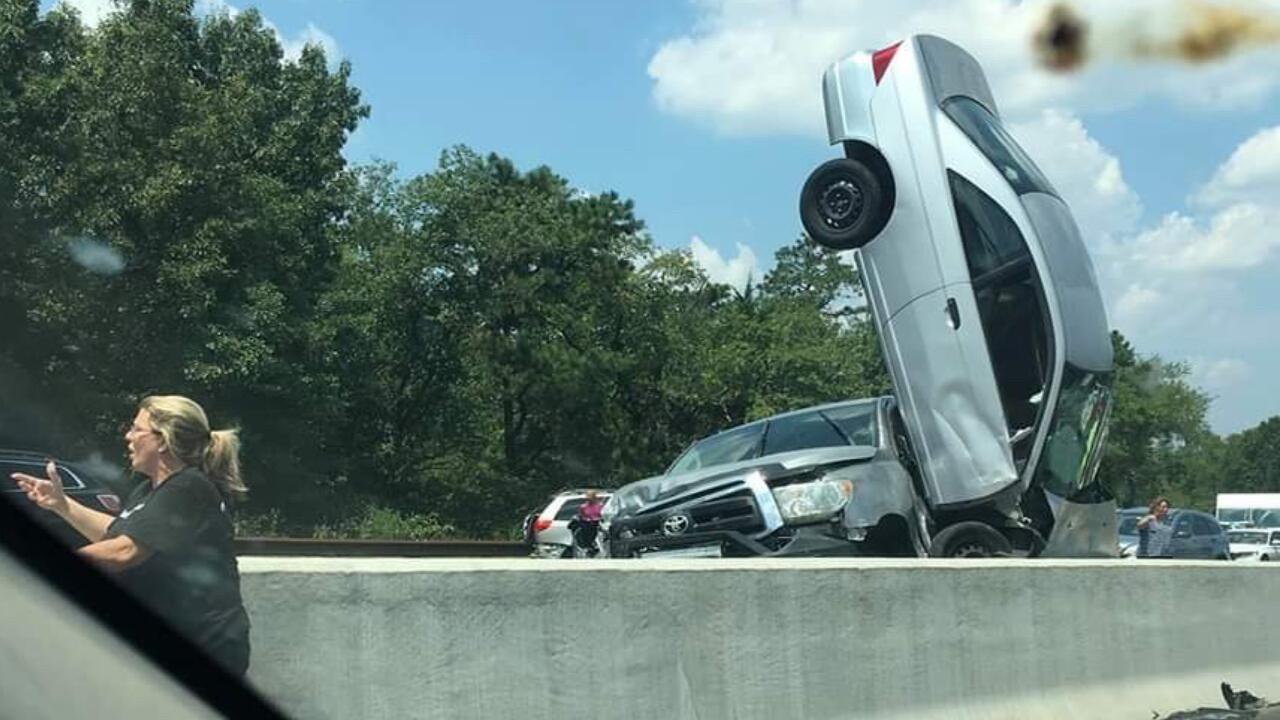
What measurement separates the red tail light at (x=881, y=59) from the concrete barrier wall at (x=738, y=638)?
438 centimetres

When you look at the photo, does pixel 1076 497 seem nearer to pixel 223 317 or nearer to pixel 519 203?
pixel 223 317

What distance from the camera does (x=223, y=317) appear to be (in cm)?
2870

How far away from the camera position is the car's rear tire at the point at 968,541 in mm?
10719

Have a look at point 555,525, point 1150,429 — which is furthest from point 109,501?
point 1150,429

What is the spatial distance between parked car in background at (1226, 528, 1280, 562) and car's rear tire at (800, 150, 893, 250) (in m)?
28.2

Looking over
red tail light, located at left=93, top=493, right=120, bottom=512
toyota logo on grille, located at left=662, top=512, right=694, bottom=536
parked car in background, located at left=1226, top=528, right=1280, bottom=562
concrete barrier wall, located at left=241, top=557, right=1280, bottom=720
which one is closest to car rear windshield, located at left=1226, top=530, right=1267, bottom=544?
parked car in background, located at left=1226, top=528, right=1280, bottom=562

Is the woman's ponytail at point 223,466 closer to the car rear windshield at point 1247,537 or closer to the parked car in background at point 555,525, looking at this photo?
the parked car in background at point 555,525

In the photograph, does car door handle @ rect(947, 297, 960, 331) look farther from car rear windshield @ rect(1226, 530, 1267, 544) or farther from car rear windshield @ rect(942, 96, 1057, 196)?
car rear windshield @ rect(1226, 530, 1267, 544)

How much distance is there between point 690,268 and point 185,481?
165 ft

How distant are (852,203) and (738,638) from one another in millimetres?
5509

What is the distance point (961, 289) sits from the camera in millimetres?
10672

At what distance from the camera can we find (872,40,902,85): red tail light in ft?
35.7

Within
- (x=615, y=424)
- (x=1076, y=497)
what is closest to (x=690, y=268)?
(x=615, y=424)

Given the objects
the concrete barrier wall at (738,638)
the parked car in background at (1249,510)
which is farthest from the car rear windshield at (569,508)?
the parked car in background at (1249,510)
